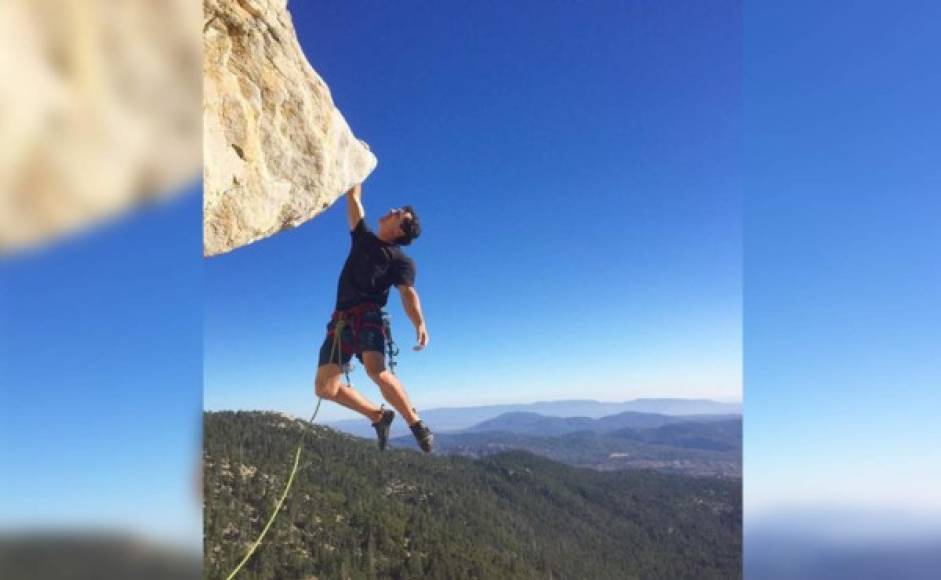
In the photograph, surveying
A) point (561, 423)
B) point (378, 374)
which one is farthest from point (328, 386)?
point (561, 423)

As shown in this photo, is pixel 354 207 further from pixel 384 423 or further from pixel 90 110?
pixel 90 110

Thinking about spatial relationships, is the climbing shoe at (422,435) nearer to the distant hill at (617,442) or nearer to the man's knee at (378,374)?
the man's knee at (378,374)

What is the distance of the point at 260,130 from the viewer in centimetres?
404

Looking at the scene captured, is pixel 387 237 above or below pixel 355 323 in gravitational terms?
above

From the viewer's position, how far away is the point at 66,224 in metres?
1.01

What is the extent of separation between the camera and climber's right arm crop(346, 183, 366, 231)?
208 inches

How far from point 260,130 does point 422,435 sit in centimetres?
225

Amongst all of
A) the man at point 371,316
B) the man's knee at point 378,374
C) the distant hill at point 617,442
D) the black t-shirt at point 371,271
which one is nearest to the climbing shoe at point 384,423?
the man at point 371,316

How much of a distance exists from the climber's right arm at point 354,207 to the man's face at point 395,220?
0.32 meters

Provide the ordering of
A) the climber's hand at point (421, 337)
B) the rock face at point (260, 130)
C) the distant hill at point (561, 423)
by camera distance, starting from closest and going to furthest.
Result: the rock face at point (260, 130) → the climber's hand at point (421, 337) → the distant hill at point (561, 423)

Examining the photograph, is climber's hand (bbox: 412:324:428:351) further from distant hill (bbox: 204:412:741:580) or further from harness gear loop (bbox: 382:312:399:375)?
distant hill (bbox: 204:412:741:580)

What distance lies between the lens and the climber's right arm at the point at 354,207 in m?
5.28

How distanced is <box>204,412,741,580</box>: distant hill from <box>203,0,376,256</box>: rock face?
6287mm

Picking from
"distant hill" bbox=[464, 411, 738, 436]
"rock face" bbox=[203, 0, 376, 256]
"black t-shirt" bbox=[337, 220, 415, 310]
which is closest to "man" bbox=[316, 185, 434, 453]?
"black t-shirt" bbox=[337, 220, 415, 310]
